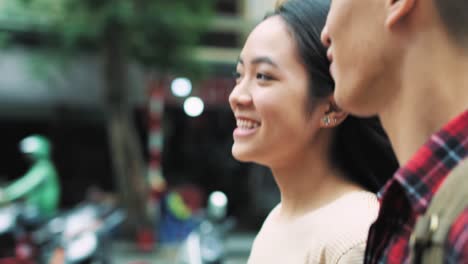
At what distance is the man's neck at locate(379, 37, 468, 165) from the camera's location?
92cm

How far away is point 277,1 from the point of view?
5.87ft

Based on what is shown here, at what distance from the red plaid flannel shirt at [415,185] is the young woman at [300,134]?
0.53 metres

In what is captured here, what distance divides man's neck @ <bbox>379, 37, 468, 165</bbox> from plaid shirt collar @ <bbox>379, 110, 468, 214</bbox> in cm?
5

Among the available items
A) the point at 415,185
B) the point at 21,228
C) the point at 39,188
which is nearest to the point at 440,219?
the point at 415,185

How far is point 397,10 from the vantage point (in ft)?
3.11

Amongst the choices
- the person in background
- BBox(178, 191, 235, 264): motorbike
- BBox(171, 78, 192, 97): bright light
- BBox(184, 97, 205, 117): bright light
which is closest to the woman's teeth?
BBox(178, 191, 235, 264): motorbike

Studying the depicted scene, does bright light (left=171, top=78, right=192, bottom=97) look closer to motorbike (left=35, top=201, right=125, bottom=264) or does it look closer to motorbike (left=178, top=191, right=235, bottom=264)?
motorbike (left=35, top=201, right=125, bottom=264)

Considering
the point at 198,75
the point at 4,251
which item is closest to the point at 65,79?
the point at 198,75

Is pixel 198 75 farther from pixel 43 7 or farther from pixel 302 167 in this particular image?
pixel 302 167

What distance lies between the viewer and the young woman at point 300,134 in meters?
1.57

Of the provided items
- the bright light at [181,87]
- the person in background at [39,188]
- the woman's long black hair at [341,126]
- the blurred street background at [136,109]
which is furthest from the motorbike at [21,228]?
the woman's long black hair at [341,126]

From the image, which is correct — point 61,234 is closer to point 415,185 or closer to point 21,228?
point 21,228

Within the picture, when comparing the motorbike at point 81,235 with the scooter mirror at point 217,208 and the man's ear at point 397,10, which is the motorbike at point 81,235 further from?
the man's ear at point 397,10

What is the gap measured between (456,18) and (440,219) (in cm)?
28
